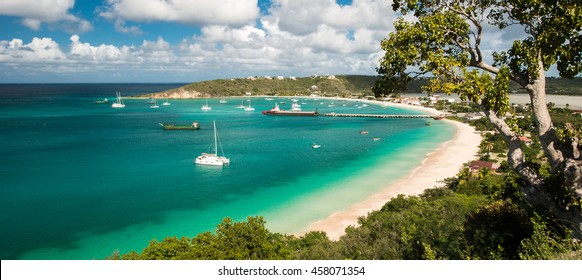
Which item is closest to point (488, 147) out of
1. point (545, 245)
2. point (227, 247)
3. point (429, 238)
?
point (429, 238)

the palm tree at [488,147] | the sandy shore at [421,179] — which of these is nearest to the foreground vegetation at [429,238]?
the sandy shore at [421,179]

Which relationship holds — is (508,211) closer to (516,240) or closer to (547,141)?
(516,240)

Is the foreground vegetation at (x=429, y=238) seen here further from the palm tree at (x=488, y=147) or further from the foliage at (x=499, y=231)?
the palm tree at (x=488, y=147)

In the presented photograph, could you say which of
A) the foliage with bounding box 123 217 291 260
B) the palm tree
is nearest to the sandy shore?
the palm tree

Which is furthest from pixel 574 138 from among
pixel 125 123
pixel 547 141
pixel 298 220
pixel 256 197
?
pixel 125 123

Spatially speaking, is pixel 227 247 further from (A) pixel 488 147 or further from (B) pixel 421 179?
(A) pixel 488 147

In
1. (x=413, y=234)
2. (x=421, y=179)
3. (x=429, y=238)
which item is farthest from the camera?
(x=421, y=179)

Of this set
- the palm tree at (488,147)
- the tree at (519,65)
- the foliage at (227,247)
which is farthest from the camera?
the palm tree at (488,147)
